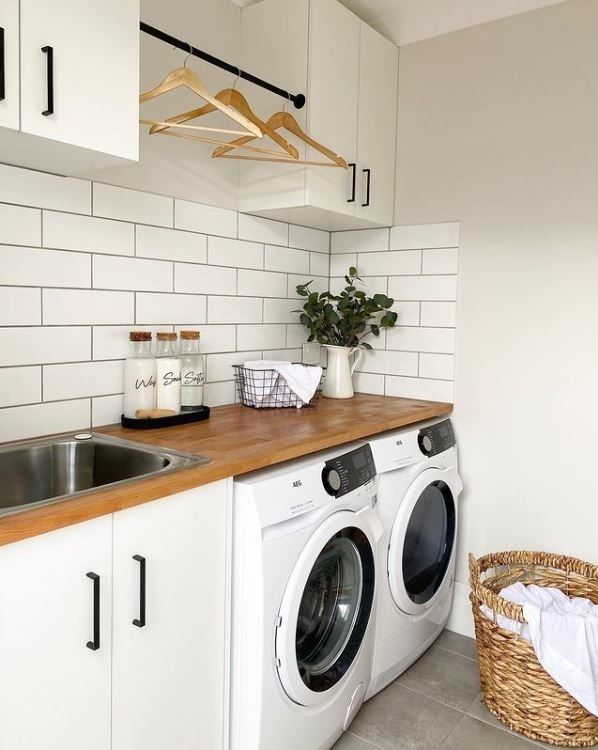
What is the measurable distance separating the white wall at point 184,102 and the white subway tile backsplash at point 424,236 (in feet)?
2.38

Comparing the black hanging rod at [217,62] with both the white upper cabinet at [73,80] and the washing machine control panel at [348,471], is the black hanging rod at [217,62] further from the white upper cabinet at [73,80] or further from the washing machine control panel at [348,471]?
the washing machine control panel at [348,471]

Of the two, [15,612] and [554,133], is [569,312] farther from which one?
[15,612]

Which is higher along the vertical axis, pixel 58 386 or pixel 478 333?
pixel 478 333

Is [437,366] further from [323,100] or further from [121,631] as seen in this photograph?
[121,631]

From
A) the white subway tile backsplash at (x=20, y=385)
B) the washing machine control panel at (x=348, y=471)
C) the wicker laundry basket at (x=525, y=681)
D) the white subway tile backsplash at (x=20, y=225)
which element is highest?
the white subway tile backsplash at (x=20, y=225)

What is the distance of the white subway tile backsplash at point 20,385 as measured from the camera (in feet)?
5.57

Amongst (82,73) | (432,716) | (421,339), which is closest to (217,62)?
(82,73)

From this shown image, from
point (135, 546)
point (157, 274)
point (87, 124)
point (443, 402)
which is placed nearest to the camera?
point (135, 546)

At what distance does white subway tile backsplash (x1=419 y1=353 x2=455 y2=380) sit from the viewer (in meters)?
2.57

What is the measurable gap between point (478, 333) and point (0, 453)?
174 centimetres

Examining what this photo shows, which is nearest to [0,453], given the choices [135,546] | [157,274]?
[135,546]

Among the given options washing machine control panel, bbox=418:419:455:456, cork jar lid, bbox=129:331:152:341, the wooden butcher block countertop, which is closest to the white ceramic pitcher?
the wooden butcher block countertop

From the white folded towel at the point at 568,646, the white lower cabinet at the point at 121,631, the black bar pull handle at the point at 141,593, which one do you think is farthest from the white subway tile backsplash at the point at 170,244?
the white folded towel at the point at 568,646

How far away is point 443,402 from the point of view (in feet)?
8.49
